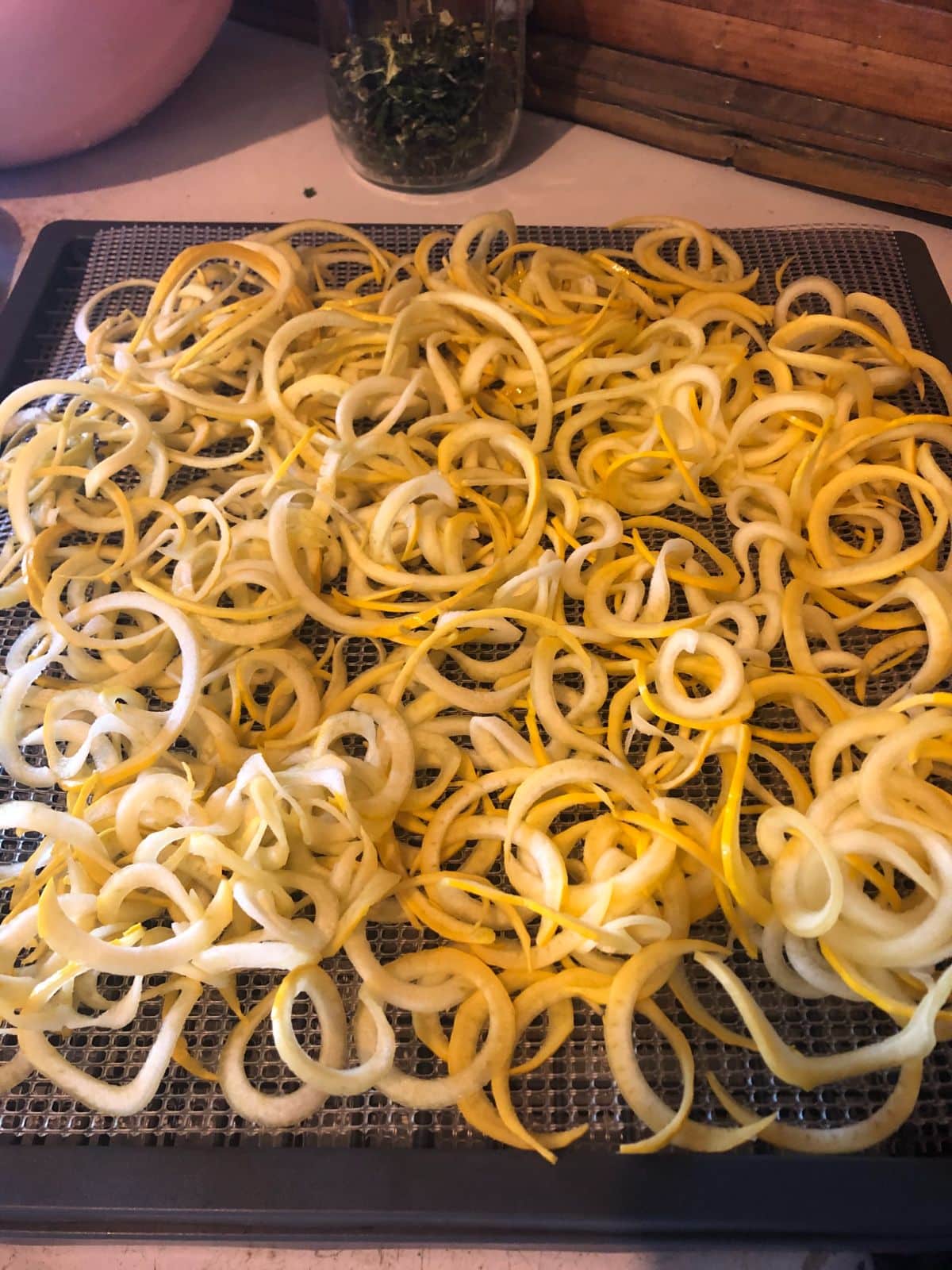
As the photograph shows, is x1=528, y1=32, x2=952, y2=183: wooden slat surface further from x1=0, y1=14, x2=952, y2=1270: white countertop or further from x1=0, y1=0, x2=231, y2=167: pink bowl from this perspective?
x1=0, y1=0, x2=231, y2=167: pink bowl

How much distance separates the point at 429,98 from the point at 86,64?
1.16 ft

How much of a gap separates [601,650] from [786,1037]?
0.83 feet

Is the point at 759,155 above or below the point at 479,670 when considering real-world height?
above

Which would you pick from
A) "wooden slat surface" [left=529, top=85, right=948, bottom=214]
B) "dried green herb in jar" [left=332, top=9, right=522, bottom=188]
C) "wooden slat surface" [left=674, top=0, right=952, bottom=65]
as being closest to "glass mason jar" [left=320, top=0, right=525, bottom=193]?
"dried green herb in jar" [left=332, top=9, right=522, bottom=188]

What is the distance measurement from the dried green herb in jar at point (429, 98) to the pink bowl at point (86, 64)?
0.19m

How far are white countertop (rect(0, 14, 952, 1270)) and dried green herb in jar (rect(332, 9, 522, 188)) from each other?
0.04 m

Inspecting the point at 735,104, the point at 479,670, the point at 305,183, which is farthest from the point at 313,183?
the point at 479,670

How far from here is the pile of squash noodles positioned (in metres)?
0.45

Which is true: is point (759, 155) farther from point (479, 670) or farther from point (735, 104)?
point (479, 670)

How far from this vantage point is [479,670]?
57 cm

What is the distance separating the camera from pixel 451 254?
76cm

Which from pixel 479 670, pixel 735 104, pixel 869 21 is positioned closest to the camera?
pixel 479 670

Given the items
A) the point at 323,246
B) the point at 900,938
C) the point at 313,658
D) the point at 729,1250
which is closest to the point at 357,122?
the point at 323,246

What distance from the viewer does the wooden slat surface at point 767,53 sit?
0.84 m
